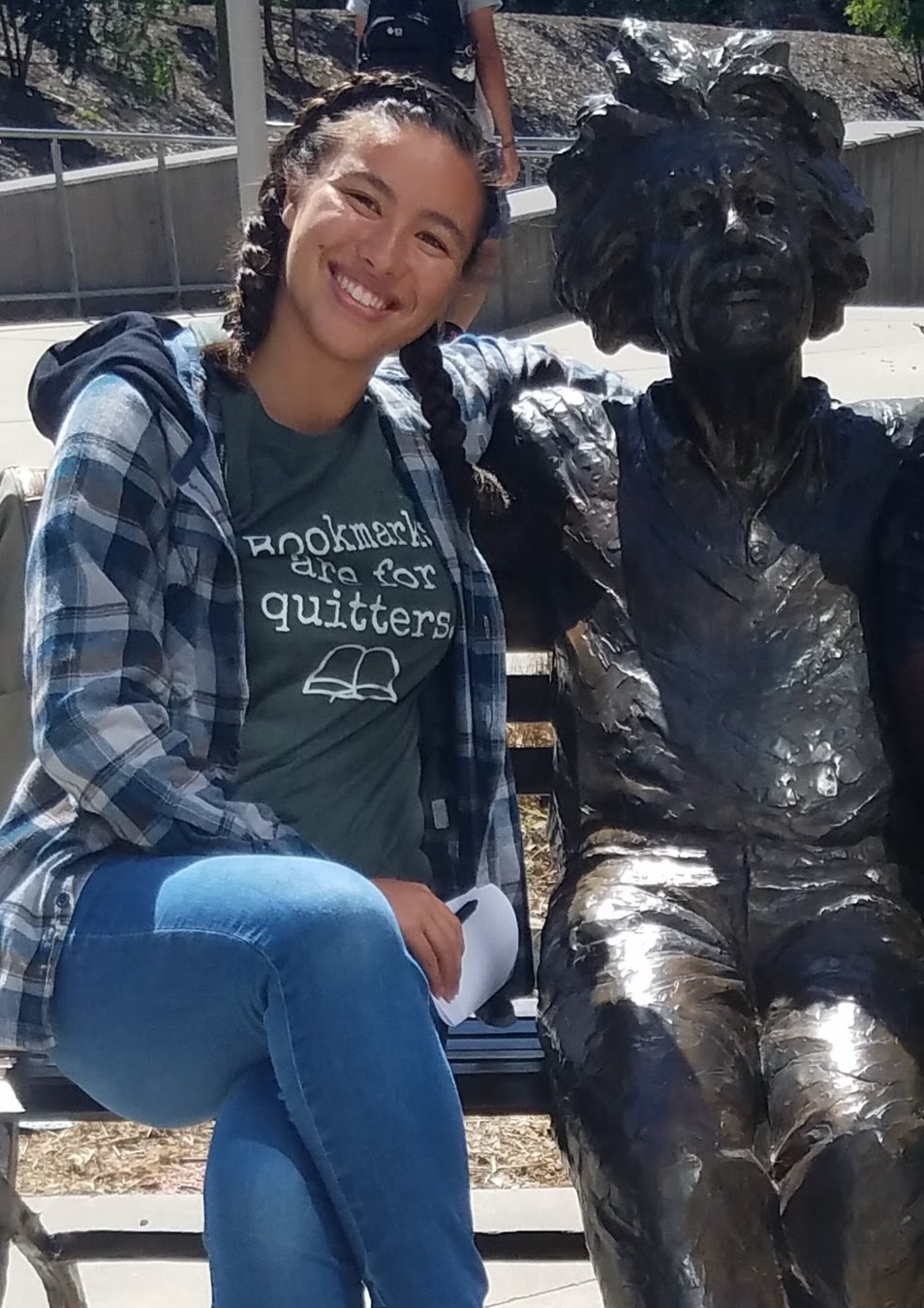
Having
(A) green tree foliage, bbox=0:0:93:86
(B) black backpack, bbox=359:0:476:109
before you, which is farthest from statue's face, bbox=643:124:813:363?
(A) green tree foliage, bbox=0:0:93:86

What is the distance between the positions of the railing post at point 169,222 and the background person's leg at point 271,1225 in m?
10.3

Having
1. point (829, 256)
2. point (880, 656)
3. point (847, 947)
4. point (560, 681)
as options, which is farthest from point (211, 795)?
point (829, 256)

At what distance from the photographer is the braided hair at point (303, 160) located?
7.59 feet

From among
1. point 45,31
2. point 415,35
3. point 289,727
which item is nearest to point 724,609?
point 289,727

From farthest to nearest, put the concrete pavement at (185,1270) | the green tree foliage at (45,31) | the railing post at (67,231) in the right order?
1. the green tree foliage at (45,31)
2. the railing post at (67,231)
3. the concrete pavement at (185,1270)

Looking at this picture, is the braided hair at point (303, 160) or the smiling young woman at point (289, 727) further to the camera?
the braided hair at point (303, 160)

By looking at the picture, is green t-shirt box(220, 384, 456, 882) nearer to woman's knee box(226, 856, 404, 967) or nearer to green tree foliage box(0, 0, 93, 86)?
woman's knee box(226, 856, 404, 967)

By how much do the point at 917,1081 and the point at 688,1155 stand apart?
28 cm

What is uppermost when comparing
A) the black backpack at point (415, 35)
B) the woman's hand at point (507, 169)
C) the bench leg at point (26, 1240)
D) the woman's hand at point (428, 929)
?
the black backpack at point (415, 35)

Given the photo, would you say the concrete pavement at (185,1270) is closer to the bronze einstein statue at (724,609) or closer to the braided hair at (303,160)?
the bronze einstein statue at (724,609)

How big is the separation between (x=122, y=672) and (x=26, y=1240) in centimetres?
112

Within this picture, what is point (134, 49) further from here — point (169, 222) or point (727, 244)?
point (727, 244)

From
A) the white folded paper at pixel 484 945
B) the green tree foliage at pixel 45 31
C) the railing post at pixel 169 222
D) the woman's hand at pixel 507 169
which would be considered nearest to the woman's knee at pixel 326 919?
the white folded paper at pixel 484 945

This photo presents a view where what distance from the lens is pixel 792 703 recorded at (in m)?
2.46
